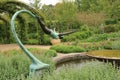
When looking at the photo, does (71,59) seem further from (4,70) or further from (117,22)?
(117,22)

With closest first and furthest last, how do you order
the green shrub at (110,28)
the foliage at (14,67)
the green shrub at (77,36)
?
the foliage at (14,67) → the green shrub at (77,36) → the green shrub at (110,28)

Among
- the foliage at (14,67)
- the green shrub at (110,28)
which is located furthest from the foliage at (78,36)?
the foliage at (14,67)

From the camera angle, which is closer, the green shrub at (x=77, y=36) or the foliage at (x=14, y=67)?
the foliage at (x=14, y=67)

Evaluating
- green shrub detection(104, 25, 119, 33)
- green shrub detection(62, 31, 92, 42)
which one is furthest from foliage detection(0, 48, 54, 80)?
green shrub detection(104, 25, 119, 33)

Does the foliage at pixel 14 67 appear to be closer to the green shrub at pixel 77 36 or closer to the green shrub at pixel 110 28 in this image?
the green shrub at pixel 77 36

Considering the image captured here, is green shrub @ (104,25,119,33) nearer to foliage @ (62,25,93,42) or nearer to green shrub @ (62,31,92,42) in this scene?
foliage @ (62,25,93,42)

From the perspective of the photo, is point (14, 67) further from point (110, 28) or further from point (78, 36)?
point (110, 28)

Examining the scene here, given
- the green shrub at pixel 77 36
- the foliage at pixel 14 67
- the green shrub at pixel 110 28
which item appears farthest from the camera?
the green shrub at pixel 110 28

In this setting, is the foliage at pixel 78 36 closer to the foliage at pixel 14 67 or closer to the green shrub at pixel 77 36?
the green shrub at pixel 77 36

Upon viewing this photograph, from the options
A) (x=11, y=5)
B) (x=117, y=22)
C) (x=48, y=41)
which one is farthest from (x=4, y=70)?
(x=117, y=22)

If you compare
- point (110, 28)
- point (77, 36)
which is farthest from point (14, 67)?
point (110, 28)

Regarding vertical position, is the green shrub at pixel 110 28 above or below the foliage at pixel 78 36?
above

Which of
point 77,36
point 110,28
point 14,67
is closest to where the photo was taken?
point 14,67

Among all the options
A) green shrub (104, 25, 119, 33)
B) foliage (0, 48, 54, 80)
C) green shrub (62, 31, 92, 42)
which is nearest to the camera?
foliage (0, 48, 54, 80)
